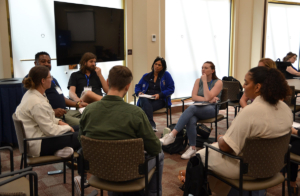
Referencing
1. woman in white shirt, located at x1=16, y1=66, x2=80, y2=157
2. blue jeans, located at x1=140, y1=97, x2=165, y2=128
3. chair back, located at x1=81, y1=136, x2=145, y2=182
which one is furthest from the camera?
blue jeans, located at x1=140, y1=97, x2=165, y2=128

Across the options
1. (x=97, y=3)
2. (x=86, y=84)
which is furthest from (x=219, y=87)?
(x=97, y=3)

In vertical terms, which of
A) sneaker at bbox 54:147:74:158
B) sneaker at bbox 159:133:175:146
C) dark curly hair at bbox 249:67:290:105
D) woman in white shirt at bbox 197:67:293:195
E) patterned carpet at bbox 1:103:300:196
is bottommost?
patterned carpet at bbox 1:103:300:196

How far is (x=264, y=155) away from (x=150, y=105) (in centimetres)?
265

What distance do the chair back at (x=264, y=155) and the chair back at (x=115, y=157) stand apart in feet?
2.37

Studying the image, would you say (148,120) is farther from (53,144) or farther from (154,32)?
(154,32)

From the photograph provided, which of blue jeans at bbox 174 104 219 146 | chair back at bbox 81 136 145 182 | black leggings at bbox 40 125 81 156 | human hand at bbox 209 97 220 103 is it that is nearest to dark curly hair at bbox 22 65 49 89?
black leggings at bbox 40 125 81 156

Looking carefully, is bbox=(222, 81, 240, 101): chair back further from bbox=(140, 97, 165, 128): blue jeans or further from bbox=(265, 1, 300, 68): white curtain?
bbox=(265, 1, 300, 68): white curtain

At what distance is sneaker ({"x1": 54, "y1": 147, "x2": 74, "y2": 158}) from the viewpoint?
248 cm

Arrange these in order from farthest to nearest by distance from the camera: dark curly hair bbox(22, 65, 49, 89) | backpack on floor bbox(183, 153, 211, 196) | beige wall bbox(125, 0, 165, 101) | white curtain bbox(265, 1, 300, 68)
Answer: white curtain bbox(265, 1, 300, 68) → beige wall bbox(125, 0, 165, 101) → dark curly hair bbox(22, 65, 49, 89) → backpack on floor bbox(183, 153, 211, 196)

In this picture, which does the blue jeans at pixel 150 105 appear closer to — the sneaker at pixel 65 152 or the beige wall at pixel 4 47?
the sneaker at pixel 65 152

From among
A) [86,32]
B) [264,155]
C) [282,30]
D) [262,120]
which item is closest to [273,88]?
[262,120]

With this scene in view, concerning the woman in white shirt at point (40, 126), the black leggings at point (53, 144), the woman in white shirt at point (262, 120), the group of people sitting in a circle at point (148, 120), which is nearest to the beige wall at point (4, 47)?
the group of people sitting in a circle at point (148, 120)

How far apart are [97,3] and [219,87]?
10.9 feet

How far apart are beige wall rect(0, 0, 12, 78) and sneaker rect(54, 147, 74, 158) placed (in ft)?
9.39
